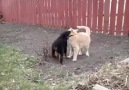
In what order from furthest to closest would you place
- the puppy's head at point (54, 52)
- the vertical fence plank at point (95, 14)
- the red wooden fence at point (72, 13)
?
1. the vertical fence plank at point (95, 14)
2. the red wooden fence at point (72, 13)
3. the puppy's head at point (54, 52)

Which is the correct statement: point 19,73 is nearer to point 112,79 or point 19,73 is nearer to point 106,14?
point 112,79

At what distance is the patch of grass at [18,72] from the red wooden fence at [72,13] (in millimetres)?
2858

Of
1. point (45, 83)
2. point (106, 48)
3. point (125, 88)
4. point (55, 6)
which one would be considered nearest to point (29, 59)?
point (45, 83)

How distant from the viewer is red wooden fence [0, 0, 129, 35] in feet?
26.5

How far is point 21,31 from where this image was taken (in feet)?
31.1

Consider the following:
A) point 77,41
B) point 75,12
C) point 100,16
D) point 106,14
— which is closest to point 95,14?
point 100,16

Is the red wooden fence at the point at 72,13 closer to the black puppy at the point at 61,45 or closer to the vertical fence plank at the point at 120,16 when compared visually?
the vertical fence plank at the point at 120,16

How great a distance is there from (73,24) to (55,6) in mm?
985

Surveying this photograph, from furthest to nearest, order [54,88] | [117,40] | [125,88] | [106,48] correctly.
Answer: [117,40]
[106,48]
[54,88]
[125,88]

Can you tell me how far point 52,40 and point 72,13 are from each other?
1728 mm

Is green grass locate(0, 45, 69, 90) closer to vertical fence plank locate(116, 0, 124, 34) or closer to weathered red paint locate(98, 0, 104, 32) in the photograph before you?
weathered red paint locate(98, 0, 104, 32)

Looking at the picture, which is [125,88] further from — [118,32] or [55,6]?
[55,6]

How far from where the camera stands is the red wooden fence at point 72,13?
26.5 ft

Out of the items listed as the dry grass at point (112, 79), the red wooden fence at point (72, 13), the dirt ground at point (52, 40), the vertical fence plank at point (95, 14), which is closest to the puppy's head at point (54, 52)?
the dirt ground at point (52, 40)
